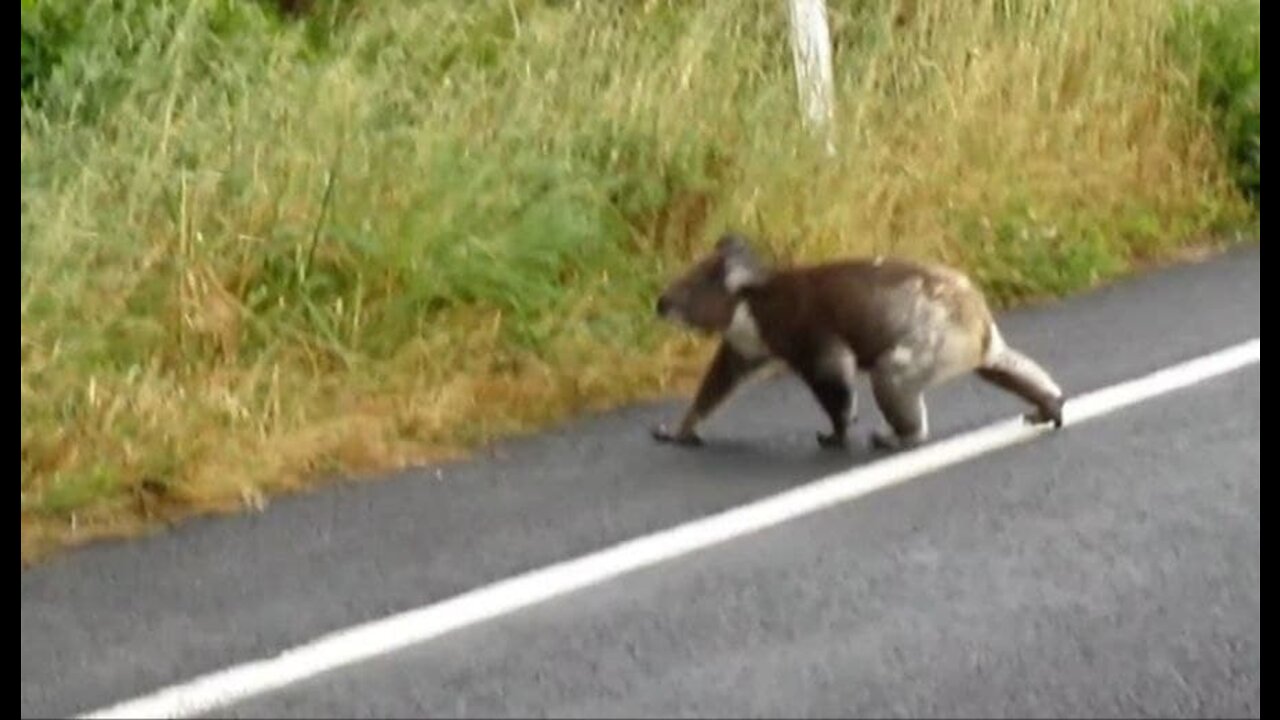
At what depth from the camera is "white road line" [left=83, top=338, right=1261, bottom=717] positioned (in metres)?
4.71

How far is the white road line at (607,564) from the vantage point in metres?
4.71

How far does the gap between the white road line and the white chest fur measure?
1.65ft

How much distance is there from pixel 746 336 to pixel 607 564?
1300mm

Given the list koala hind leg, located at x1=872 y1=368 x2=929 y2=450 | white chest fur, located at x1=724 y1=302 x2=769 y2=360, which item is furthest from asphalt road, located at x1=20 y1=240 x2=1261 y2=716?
white chest fur, located at x1=724 y1=302 x2=769 y2=360

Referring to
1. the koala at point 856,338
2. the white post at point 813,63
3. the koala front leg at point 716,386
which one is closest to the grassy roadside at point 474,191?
the white post at point 813,63

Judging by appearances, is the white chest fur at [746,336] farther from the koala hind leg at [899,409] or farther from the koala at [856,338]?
the koala hind leg at [899,409]

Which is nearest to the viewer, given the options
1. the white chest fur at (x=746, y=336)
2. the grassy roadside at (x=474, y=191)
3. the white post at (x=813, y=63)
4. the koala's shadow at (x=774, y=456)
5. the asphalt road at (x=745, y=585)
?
the asphalt road at (x=745, y=585)

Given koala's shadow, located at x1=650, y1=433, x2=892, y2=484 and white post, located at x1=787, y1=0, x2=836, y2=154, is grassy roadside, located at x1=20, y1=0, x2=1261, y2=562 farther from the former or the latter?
koala's shadow, located at x1=650, y1=433, x2=892, y2=484

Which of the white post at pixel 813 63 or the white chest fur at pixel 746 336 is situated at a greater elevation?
the white chest fur at pixel 746 336

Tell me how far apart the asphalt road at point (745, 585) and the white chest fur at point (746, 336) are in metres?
0.29

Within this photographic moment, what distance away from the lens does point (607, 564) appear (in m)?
5.45
